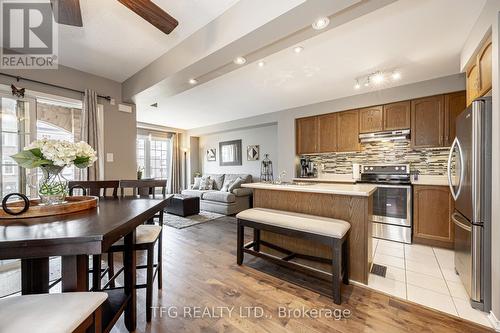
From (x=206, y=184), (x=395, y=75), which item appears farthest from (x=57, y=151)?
(x=206, y=184)

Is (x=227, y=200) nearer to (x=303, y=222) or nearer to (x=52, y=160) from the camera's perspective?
(x=303, y=222)

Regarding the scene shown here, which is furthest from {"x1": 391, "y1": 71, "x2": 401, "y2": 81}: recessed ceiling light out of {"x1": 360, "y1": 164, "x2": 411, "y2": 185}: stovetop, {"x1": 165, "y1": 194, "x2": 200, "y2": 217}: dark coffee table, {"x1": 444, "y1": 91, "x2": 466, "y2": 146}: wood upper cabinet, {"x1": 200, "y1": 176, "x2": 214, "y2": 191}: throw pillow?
{"x1": 200, "y1": 176, "x2": 214, "y2": 191}: throw pillow

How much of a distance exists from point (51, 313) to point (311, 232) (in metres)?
1.71

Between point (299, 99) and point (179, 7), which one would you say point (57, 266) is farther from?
point (299, 99)

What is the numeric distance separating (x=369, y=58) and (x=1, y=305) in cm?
347

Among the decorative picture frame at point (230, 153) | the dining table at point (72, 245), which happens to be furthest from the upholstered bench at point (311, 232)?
the decorative picture frame at point (230, 153)

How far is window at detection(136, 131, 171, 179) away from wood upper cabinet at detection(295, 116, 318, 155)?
4629mm

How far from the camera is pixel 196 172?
293 inches

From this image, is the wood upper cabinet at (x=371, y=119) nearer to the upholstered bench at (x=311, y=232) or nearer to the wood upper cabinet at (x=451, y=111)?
the wood upper cabinet at (x=451, y=111)

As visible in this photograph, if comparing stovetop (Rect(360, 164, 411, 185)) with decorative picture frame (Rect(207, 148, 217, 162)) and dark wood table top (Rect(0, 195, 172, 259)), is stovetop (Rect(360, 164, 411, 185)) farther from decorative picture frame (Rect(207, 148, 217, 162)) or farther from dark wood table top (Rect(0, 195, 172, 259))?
decorative picture frame (Rect(207, 148, 217, 162))

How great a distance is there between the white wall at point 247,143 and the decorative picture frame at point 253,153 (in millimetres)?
94

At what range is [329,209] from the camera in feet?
7.30

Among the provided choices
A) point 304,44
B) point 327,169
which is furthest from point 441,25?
point 327,169

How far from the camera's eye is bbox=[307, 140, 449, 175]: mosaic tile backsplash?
3.35 m
